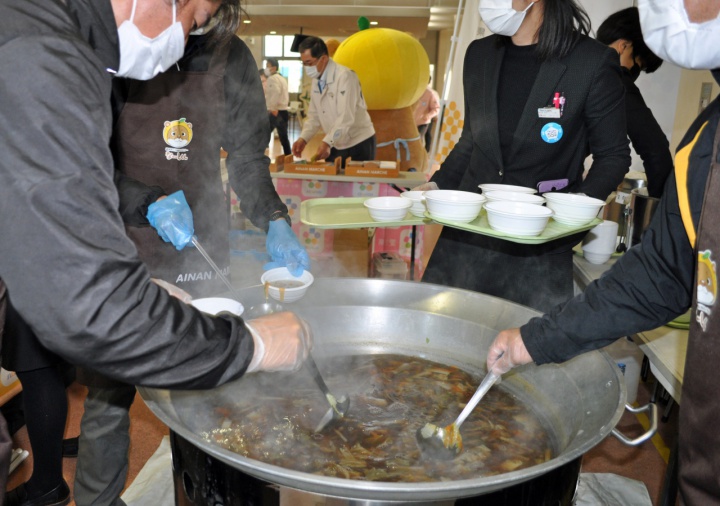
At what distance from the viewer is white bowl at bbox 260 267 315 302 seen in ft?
6.63

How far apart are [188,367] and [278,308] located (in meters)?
0.89

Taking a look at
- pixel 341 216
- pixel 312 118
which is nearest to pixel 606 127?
pixel 341 216

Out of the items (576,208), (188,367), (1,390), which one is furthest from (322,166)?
(188,367)

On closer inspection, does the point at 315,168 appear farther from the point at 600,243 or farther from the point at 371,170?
the point at 600,243

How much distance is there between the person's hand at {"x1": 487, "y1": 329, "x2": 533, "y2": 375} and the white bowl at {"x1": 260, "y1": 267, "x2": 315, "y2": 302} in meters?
0.70

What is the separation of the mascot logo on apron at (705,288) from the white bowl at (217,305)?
1.23m

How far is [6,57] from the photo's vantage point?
0.94m

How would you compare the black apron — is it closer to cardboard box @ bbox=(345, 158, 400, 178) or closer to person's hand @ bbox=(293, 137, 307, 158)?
cardboard box @ bbox=(345, 158, 400, 178)

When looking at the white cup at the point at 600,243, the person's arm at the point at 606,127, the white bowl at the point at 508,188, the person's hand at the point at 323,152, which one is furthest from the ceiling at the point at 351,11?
the white bowl at the point at 508,188

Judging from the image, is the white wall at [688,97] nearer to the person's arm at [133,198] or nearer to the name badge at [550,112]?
the name badge at [550,112]

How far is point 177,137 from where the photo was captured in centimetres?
239

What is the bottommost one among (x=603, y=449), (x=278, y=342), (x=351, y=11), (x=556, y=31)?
(x=603, y=449)

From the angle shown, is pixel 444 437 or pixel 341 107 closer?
pixel 444 437

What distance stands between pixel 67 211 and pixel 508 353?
3.81 ft
